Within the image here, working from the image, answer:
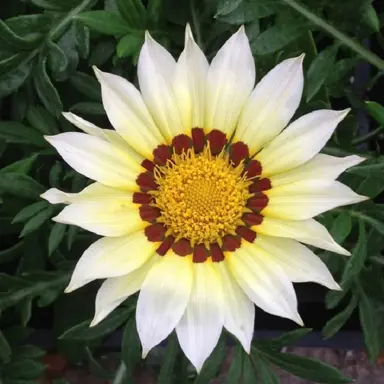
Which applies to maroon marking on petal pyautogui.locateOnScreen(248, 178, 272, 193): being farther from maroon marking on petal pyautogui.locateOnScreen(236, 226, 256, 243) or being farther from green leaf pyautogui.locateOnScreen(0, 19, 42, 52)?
green leaf pyautogui.locateOnScreen(0, 19, 42, 52)

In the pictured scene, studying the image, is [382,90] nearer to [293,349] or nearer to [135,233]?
[293,349]

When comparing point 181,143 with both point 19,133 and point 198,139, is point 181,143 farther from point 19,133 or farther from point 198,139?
point 19,133

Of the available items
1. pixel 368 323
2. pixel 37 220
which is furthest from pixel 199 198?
pixel 368 323

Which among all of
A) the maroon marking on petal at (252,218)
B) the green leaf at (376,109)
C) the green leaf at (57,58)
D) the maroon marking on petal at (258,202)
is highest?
the green leaf at (57,58)

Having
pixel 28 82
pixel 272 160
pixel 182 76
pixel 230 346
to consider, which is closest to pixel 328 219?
pixel 272 160

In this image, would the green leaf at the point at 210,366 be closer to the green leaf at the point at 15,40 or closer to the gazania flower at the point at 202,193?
the gazania flower at the point at 202,193

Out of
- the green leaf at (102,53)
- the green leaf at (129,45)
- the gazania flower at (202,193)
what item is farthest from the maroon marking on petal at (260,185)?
the green leaf at (102,53)

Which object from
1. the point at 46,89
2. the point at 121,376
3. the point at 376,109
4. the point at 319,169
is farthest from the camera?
the point at 121,376
